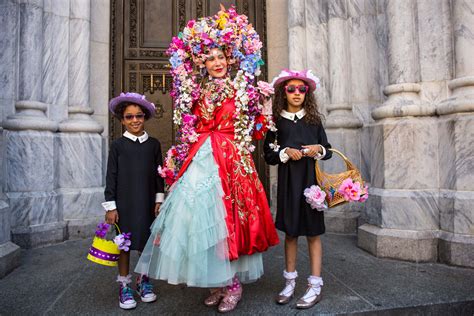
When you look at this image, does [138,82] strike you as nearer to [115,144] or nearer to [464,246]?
[115,144]

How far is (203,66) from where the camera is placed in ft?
9.29

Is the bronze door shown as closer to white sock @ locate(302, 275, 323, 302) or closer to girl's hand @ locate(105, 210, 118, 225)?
girl's hand @ locate(105, 210, 118, 225)

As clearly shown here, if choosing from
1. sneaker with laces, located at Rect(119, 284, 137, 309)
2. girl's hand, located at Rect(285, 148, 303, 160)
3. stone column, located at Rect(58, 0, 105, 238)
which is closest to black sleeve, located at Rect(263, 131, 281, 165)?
girl's hand, located at Rect(285, 148, 303, 160)

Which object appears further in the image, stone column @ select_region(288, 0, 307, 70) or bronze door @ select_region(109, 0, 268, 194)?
bronze door @ select_region(109, 0, 268, 194)

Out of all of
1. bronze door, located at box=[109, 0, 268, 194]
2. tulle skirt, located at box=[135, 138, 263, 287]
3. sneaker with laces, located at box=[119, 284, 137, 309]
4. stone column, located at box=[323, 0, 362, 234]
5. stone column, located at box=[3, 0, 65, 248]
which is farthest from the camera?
bronze door, located at box=[109, 0, 268, 194]

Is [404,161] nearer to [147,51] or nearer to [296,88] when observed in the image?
[296,88]

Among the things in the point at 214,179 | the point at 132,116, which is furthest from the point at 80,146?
the point at 214,179

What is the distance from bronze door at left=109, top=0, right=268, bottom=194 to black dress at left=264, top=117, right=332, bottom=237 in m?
3.05

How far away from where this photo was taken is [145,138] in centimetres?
288

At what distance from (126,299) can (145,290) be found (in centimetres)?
16

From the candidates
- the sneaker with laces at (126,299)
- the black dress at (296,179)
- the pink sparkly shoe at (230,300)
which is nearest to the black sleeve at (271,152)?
the black dress at (296,179)

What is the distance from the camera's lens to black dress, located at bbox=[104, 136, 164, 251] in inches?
106

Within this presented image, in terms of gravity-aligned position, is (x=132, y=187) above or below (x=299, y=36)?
below

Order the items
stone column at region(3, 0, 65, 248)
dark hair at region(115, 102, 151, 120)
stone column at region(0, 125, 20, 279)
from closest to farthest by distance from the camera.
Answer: dark hair at region(115, 102, 151, 120)
stone column at region(0, 125, 20, 279)
stone column at region(3, 0, 65, 248)
